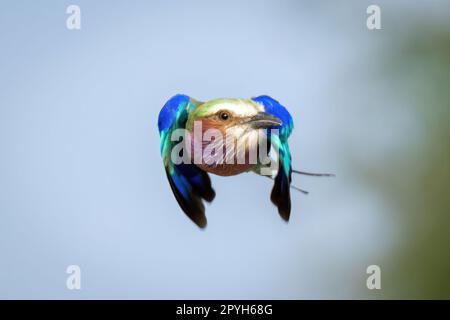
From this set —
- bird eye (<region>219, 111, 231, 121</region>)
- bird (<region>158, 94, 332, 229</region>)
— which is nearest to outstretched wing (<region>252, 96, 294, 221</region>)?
bird (<region>158, 94, 332, 229</region>)

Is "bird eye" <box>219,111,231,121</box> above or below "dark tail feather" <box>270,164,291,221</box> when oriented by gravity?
above

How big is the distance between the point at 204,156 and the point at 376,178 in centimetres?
252

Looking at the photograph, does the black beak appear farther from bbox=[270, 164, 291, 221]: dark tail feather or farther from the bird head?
bbox=[270, 164, 291, 221]: dark tail feather

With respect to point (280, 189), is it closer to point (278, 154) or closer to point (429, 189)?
point (278, 154)

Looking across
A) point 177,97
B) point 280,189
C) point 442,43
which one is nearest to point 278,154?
point 280,189

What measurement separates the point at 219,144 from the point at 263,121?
30 cm

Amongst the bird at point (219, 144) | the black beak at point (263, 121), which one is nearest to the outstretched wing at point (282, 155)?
the bird at point (219, 144)

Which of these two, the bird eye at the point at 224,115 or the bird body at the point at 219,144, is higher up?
the bird eye at the point at 224,115

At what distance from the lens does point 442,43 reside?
28.0 ft

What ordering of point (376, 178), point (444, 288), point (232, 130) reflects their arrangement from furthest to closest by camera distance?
point (376, 178)
point (444, 288)
point (232, 130)

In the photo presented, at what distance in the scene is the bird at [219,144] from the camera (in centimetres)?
680

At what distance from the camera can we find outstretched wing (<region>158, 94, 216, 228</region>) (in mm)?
6984

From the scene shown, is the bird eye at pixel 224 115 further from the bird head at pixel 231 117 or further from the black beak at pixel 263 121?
the black beak at pixel 263 121

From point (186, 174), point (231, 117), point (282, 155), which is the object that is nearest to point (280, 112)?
point (282, 155)
